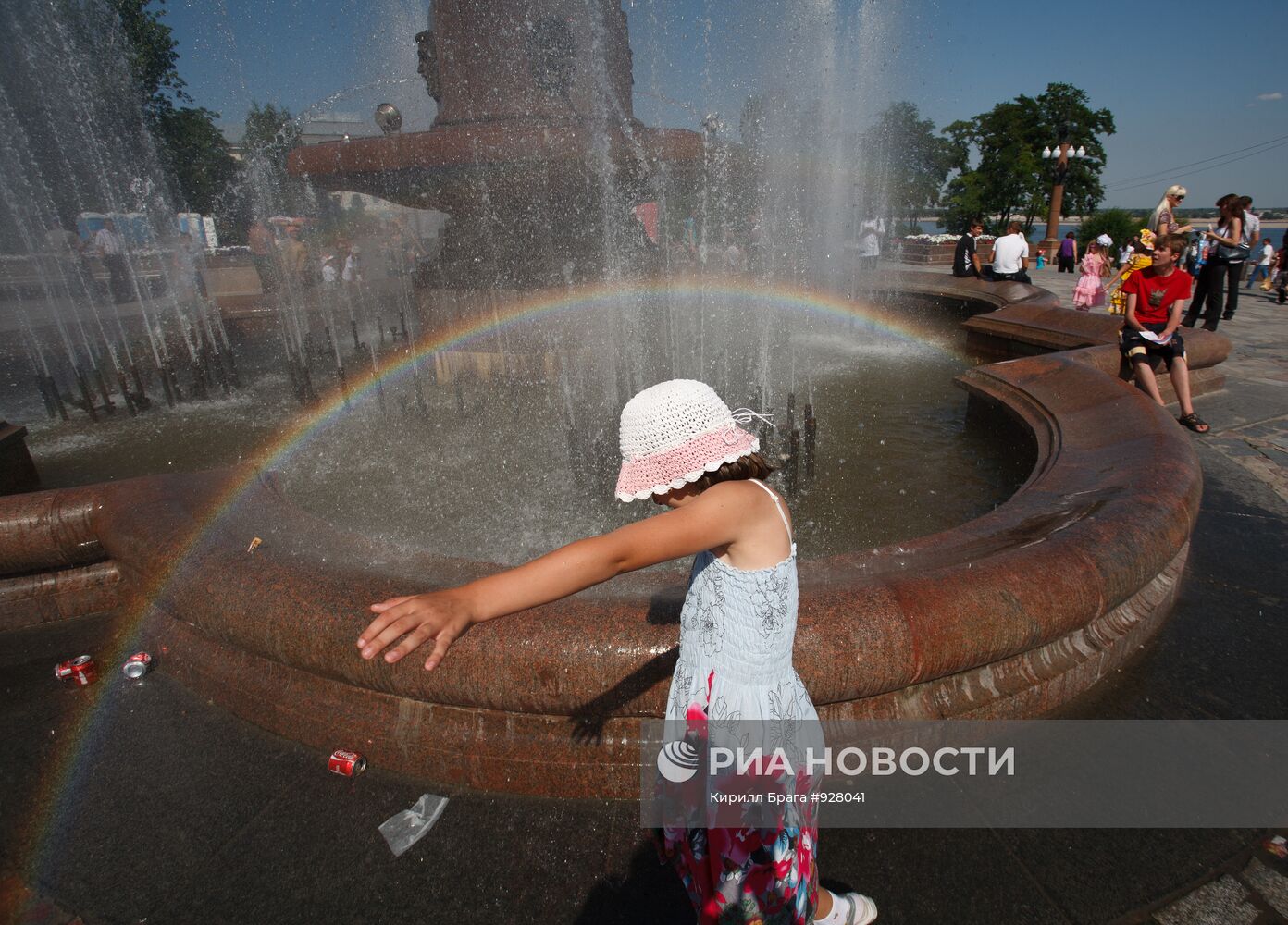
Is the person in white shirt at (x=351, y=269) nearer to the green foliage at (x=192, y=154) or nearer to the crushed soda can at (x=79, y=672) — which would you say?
the crushed soda can at (x=79, y=672)

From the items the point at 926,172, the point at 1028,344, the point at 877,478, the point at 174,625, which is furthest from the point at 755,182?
the point at 926,172

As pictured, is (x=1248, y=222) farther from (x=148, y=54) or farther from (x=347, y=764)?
(x=148, y=54)

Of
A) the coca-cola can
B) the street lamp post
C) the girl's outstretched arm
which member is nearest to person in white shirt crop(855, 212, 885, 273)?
the street lamp post

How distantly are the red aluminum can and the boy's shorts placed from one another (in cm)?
714

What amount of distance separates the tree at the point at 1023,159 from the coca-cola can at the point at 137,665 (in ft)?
193

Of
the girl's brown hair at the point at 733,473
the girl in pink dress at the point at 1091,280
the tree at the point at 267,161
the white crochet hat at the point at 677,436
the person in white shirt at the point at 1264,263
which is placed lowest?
the person in white shirt at the point at 1264,263

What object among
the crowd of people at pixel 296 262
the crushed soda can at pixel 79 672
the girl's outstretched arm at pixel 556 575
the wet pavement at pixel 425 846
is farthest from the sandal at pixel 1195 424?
the crowd of people at pixel 296 262

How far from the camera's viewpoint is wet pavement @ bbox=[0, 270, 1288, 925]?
220 centimetres

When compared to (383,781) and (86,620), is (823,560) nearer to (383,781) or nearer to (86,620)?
(383,781)

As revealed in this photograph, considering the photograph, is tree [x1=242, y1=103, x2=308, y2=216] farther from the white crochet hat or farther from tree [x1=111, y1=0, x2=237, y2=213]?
the white crochet hat

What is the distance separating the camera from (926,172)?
6275cm

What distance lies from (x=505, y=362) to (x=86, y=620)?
5.51 metres

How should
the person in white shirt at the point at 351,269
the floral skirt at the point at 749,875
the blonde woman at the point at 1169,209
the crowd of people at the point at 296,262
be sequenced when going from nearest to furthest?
the floral skirt at the point at 749,875 < the blonde woman at the point at 1169,209 < the crowd of people at the point at 296,262 < the person in white shirt at the point at 351,269

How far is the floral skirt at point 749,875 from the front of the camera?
177cm
